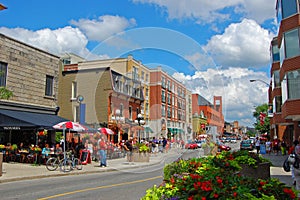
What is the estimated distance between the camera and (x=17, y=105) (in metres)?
22.6

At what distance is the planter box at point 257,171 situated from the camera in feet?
32.3

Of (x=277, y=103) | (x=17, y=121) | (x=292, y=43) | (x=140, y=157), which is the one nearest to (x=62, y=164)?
(x=17, y=121)

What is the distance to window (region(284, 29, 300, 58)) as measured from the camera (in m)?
23.6

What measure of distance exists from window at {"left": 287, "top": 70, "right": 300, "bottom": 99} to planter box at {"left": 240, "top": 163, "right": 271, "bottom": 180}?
1496cm

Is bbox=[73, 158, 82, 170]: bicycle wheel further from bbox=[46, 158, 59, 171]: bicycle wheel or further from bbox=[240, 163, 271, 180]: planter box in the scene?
bbox=[240, 163, 271, 180]: planter box

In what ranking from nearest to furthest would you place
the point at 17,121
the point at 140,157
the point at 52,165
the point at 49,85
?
the point at 52,165
the point at 17,121
the point at 140,157
the point at 49,85

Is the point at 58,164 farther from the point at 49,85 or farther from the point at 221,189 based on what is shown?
the point at 221,189

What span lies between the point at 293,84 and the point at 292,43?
307 cm

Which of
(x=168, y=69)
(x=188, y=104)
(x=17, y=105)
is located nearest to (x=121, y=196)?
(x=188, y=104)

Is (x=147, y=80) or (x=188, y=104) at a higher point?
(x=147, y=80)

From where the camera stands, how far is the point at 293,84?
23.9 meters

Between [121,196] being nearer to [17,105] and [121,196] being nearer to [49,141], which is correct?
[17,105]

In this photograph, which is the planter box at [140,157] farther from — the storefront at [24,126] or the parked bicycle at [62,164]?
the storefront at [24,126]

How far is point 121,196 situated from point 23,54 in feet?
57.7
